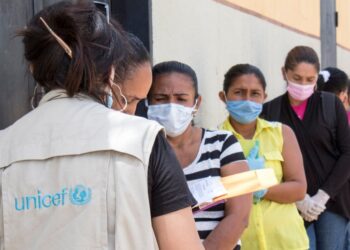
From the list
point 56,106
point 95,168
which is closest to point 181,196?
point 95,168

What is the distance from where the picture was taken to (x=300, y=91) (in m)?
4.18

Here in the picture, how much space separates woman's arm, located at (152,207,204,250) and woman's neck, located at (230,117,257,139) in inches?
77.2

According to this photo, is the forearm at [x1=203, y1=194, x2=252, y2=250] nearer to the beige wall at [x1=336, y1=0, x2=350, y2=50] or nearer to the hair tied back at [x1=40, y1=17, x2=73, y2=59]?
the hair tied back at [x1=40, y1=17, x2=73, y2=59]

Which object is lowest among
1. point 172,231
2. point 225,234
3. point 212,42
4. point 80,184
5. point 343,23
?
point 225,234

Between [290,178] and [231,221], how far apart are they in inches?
30.2

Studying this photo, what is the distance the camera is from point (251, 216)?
3.20m

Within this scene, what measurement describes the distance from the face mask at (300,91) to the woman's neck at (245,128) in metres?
0.80

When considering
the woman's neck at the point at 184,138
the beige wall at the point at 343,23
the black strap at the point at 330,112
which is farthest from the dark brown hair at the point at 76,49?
the beige wall at the point at 343,23

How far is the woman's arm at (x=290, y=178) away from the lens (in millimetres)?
3254

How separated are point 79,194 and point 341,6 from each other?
7.11m

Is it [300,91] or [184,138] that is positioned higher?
[300,91]

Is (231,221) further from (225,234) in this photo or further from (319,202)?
(319,202)

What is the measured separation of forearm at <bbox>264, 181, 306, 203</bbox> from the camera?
3.24 m

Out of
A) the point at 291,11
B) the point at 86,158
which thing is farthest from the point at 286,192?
the point at 291,11
